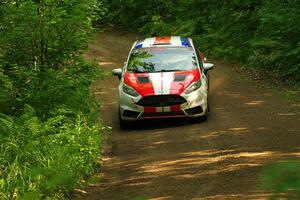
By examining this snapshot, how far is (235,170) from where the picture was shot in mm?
8328

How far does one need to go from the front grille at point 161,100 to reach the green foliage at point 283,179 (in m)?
9.48

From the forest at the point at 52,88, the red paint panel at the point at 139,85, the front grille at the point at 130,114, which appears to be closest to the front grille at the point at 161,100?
the red paint panel at the point at 139,85

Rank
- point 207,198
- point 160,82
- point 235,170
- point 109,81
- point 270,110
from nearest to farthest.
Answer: point 207,198
point 235,170
point 160,82
point 270,110
point 109,81

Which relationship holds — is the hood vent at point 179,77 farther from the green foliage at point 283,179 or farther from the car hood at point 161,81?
the green foliage at point 283,179

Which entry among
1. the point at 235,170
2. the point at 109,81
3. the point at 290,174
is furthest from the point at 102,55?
the point at 290,174

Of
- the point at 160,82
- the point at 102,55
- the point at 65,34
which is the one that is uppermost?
the point at 65,34

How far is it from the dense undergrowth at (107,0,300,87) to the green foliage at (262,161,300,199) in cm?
1433

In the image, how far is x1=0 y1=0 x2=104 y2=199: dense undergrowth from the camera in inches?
313

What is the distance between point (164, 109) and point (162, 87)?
1.56ft

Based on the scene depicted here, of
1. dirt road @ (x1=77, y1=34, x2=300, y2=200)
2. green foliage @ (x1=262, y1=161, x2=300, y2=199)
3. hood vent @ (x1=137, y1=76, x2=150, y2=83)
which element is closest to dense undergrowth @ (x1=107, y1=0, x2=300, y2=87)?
dirt road @ (x1=77, y1=34, x2=300, y2=200)

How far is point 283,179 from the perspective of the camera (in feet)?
6.48

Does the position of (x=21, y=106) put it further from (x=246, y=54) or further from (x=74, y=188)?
(x=246, y=54)

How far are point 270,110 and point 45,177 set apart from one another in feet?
25.8

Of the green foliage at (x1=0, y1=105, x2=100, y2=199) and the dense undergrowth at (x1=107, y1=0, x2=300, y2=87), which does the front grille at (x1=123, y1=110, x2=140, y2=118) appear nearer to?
the green foliage at (x1=0, y1=105, x2=100, y2=199)
